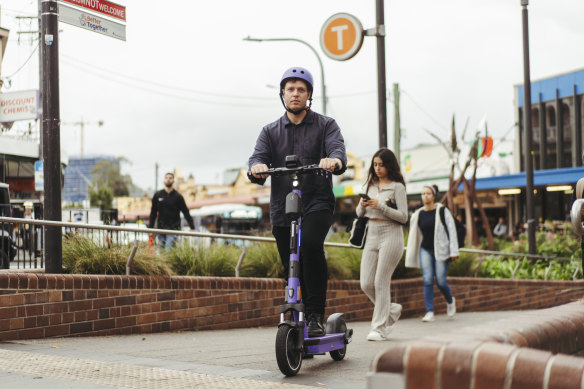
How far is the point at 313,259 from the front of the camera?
15.1 ft

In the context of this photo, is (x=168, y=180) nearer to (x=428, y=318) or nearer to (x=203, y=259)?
(x=203, y=259)

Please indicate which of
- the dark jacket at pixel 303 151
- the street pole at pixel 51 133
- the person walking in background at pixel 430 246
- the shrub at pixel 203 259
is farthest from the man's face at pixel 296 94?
the person walking in background at pixel 430 246

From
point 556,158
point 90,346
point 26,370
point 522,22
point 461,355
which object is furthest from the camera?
point 556,158

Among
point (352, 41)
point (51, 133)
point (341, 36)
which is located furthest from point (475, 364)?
point (341, 36)

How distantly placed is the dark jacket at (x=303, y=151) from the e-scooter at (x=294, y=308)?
7.4 inches

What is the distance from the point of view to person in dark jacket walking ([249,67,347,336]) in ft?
15.1

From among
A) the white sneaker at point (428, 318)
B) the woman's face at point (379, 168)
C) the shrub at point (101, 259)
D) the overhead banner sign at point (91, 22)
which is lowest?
the white sneaker at point (428, 318)

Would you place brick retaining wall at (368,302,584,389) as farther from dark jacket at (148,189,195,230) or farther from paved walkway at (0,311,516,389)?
dark jacket at (148,189,195,230)

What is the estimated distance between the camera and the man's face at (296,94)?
186 inches

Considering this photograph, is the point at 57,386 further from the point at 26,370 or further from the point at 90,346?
the point at 90,346

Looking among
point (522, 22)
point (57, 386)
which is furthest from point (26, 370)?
point (522, 22)

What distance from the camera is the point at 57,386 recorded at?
359cm

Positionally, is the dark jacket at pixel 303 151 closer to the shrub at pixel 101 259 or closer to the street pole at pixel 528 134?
the shrub at pixel 101 259

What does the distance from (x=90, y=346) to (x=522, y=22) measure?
14246 millimetres
